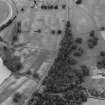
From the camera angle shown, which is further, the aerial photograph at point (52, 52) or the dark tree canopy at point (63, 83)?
the aerial photograph at point (52, 52)

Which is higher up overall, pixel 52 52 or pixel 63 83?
pixel 52 52

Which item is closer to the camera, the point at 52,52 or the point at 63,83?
the point at 63,83

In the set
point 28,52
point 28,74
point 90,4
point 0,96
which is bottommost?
point 0,96

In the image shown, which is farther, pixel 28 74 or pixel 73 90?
pixel 28 74

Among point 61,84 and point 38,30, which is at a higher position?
point 38,30

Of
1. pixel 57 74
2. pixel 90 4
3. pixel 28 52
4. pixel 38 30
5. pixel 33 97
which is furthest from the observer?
pixel 90 4

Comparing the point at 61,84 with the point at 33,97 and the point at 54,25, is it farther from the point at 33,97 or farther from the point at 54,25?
the point at 54,25

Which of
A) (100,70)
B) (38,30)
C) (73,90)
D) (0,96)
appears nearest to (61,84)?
(73,90)

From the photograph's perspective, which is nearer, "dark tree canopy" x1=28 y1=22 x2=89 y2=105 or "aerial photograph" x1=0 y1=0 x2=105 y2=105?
"dark tree canopy" x1=28 y1=22 x2=89 y2=105
